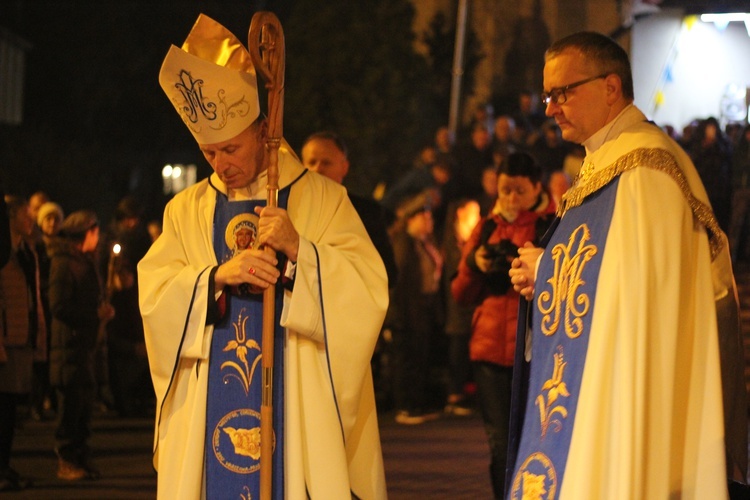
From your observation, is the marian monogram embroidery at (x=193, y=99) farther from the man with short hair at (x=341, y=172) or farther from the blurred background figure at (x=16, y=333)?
the blurred background figure at (x=16, y=333)

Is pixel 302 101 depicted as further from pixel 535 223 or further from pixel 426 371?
pixel 535 223

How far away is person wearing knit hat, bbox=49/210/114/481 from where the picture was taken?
356 inches

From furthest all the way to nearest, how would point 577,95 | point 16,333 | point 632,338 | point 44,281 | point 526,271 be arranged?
point 44,281 → point 16,333 → point 526,271 → point 577,95 → point 632,338

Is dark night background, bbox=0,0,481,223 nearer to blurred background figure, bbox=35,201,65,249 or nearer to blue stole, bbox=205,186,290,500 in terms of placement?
blurred background figure, bbox=35,201,65,249

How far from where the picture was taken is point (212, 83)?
506 centimetres

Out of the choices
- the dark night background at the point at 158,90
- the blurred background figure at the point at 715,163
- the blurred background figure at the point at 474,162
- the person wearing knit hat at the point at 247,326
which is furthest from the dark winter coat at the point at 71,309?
the dark night background at the point at 158,90

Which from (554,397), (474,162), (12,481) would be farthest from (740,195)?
(554,397)

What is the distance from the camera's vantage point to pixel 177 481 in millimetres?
5043

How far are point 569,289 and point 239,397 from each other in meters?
1.59

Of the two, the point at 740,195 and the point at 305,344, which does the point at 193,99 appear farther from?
the point at 740,195

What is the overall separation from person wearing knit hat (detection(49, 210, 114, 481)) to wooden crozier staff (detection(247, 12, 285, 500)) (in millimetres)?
4513

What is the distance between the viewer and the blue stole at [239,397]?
5.04 m

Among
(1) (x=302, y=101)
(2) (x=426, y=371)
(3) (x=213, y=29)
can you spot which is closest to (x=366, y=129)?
(1) (x=302, y=101)

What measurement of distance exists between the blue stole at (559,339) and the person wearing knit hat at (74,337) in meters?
5.36
